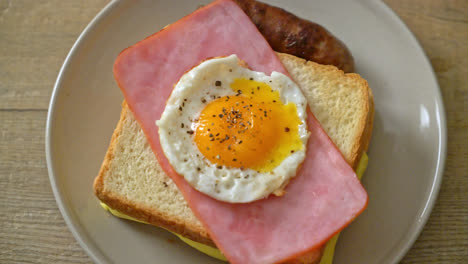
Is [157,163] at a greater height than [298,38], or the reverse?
[298,38]

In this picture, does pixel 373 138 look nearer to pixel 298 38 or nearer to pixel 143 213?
pixel 298 38

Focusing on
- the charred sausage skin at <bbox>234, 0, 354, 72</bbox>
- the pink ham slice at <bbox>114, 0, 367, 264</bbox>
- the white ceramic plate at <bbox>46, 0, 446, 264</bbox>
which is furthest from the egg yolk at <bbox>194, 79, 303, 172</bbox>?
the white ceramic plate at <bbox>46, 0, 446, 264</bbox>

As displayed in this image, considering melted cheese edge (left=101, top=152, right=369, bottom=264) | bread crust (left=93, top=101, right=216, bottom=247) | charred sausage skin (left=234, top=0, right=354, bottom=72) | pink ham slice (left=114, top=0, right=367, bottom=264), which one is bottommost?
melted cheese edge (left=101, top=152, right=369, bottom=264)

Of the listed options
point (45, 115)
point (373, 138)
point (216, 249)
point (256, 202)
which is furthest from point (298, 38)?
point (45, 115)

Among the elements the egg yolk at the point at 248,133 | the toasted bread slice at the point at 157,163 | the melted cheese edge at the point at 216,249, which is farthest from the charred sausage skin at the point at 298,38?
the melted cheese edge at the point at 216,249

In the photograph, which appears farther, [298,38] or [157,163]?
[298,38]

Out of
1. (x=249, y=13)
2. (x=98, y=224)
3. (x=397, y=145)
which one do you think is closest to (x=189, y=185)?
(x=98, y=224)

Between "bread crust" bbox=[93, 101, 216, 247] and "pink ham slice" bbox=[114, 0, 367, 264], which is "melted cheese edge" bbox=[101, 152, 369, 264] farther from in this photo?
"pink ham slice" bbox=[114, 0, 367, 264]
